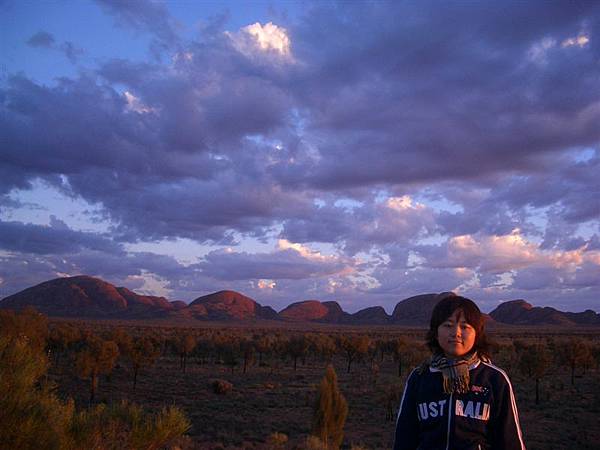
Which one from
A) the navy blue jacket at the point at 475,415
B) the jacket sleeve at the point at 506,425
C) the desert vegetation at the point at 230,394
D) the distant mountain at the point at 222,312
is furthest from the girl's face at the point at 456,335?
the distant mountain at the point at 222,312

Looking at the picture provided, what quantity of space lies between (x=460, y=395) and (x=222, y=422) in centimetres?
2324

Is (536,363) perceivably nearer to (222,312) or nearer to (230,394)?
(230,394)

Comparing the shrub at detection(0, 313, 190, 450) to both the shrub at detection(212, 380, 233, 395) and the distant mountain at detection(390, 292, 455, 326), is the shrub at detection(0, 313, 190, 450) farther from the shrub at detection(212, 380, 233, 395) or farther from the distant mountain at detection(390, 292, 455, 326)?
the distant mountain at detection(390, 292, 455, 326)

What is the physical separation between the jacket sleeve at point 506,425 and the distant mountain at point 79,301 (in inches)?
6768

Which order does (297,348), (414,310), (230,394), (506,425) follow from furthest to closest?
(414,310), (297,348), (230,394), (506,425)

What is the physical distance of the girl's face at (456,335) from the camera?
3.47 m

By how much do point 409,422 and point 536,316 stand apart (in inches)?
7682

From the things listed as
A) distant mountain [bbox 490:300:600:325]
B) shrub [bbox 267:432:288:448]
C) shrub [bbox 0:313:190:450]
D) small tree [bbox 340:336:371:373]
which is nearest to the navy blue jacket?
shrub [bbox 0:313:190:450]

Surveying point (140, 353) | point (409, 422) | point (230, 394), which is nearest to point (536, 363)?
point (230, 394)

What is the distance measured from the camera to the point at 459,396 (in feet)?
10.9

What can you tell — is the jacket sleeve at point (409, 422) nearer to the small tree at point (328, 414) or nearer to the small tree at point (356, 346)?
the small tree at point (328, 414)

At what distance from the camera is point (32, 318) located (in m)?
39.8

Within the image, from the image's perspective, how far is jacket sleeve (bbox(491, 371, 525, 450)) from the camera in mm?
3252

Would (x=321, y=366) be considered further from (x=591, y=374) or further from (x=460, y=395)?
(x=460, y=395)
